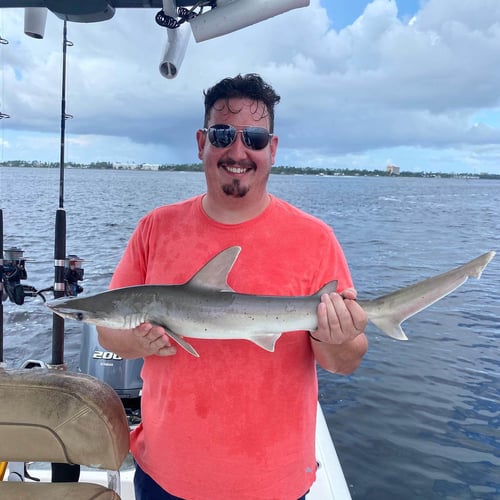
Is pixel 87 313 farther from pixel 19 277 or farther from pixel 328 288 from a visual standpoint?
pixel 19 277

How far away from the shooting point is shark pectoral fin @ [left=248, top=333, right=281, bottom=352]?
2167mm

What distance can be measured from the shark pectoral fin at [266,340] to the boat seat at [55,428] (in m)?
0.76

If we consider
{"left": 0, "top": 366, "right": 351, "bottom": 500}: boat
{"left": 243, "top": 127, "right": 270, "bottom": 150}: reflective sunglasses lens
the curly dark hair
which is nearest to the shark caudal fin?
{"left": 243, "top": 127, "right": 270, "bottom": 150}: reflective sunglasses lens

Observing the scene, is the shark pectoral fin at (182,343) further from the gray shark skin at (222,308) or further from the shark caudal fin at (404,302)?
the shark caudal fin at (404,302)

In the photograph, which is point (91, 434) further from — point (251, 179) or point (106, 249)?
point (106, 249)

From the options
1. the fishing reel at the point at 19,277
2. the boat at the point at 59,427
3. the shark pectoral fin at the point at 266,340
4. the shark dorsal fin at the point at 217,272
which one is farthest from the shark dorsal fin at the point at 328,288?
the fishing reel at the point at 19,277

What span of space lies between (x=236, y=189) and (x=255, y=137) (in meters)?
0.26

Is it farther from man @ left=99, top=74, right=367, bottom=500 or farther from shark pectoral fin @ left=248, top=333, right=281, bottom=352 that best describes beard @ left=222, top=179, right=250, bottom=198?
shark pectoral fin @ left=248, top=333, right=281, bottom=352

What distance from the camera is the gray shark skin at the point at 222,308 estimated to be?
218cm

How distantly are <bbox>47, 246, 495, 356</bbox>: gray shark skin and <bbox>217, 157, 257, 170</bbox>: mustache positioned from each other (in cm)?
43

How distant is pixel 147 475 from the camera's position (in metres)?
2.35

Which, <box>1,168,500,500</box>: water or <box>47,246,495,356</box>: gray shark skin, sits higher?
<box>47,246,495,356</box>: gray shark skin

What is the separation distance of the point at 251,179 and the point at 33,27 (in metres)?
2.45

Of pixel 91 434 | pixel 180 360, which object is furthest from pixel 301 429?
pixel 91 434
